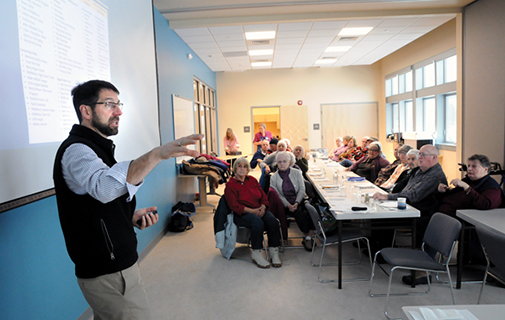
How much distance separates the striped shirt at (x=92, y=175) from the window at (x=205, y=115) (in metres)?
6.86

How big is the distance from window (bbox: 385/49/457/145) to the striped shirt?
8.77 metres

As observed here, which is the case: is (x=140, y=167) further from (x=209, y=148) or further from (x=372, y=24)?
(x=209, y=148)

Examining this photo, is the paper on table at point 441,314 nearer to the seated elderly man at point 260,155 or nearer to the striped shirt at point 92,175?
the striped shirt at point 92,175

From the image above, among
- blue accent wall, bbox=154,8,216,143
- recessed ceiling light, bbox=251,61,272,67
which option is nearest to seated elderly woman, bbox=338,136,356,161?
recessed ceiling light, bbox=251,61,272,67

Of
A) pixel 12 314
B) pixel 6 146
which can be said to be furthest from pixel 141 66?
pixel 12 314

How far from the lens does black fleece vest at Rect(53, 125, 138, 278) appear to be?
1.41 m

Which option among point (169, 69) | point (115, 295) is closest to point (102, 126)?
point (115, 295)

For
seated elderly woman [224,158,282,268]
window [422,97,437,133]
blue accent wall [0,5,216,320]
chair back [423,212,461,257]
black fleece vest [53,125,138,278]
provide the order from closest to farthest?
black fleece vest [53,125,138,278] < blue accent wall [0,5,216,320] < chair back [423,212,461,257] < seated elderly woman [224,158,282,268] < window [422,97,437,133]

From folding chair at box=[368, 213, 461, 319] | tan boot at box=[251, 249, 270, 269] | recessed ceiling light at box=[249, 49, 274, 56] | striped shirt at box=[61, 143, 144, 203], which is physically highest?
recessed ceiling light at box=[249, 49, 274, 56]

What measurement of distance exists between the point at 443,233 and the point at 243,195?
227cm

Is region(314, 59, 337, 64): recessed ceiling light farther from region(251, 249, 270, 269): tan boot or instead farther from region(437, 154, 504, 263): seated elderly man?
region(251, 249, 270, 269): tan boot

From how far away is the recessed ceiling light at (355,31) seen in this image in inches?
283

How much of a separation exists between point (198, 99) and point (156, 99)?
4.14 meters

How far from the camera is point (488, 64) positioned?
5.86 meters
